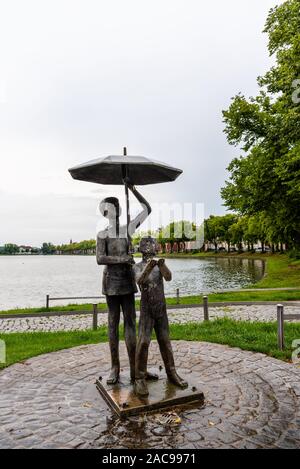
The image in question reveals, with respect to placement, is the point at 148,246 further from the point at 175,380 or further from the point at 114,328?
the point at 175,380

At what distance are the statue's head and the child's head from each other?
0.71 m

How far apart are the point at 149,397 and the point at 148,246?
209 cm

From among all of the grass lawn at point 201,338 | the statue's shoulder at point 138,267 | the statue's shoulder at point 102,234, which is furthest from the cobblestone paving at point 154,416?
the statue's shoulder at point 102,234

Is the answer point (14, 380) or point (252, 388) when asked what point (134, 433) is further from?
point (14, 380)

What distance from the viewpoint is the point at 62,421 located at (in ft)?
14.5

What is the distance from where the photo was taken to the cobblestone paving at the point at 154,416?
3.94 meters

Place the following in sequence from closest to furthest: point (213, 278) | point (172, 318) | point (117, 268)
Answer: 1. point (117, 268)
2. point (172, 318)
3. point (213, 278)

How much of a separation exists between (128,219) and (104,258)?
700mm

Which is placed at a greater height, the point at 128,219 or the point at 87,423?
the point at 128,219

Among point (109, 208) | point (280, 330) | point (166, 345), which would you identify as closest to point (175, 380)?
point (166, 345)

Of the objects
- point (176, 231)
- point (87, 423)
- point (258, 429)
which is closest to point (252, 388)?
point (258, 429)

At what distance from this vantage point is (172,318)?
12.4m

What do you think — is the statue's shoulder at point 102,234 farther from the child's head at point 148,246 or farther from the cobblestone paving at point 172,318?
the cobblestone paving at point 172,318

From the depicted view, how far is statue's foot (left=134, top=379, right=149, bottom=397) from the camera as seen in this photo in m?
4.84
